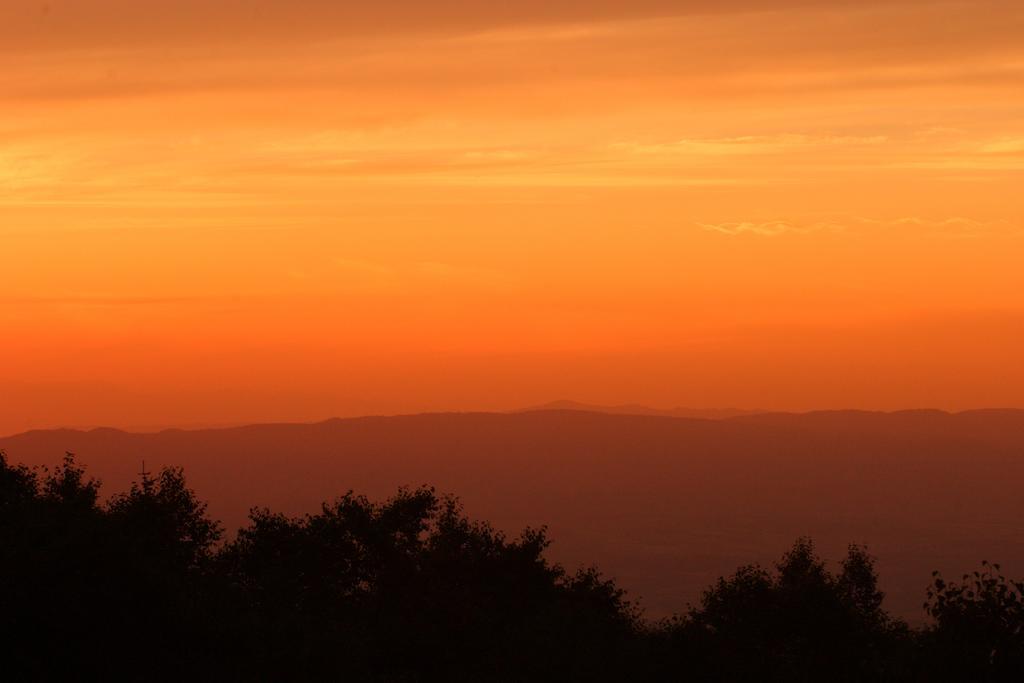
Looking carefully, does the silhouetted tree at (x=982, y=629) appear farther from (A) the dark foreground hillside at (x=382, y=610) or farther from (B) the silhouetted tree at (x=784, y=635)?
(B) the silhouetted tree at (x=784, y=635)

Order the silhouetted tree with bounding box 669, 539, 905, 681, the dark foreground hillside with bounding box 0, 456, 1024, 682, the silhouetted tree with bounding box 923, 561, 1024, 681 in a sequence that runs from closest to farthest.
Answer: the silhouetted tree with bounding box 923, 561, 1024, 681, the dark foreground hillside with bounding box 0, 456, 1024, 682, the silhouetted tree with bounding box 669, 539, 905, 681

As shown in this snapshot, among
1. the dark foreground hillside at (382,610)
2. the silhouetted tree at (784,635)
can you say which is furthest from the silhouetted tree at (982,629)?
the silhouetted tree at (784,635)

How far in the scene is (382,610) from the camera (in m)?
64.0

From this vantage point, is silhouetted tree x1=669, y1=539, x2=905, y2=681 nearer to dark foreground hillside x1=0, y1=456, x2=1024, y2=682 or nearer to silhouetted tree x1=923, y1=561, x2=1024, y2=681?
dark foreground hillside x1=0, y1=456, x2=1024, y2=682

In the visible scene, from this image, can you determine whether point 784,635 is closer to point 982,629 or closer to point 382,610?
point 382,610

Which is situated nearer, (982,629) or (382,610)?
(982,629)

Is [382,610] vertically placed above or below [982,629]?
below

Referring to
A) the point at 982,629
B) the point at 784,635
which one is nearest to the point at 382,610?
the point at 784,635

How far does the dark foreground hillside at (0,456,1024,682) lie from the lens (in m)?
37.6

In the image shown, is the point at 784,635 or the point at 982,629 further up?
the point at 982,629

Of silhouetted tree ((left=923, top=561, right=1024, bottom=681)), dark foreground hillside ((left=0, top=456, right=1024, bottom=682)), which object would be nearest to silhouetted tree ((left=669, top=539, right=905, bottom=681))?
dark foreground hillside ((left=0, top=456, right=1024, bottom=682))

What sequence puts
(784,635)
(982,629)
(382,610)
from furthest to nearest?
(784,635), (382,610), (982,629)

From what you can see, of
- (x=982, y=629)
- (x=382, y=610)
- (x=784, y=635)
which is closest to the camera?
(x=982, y=629)

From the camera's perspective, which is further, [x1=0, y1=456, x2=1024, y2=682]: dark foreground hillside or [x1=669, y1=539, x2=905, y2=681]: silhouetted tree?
[x1=669, y1=539, x2=905, y2=681]: silhouetted tree
